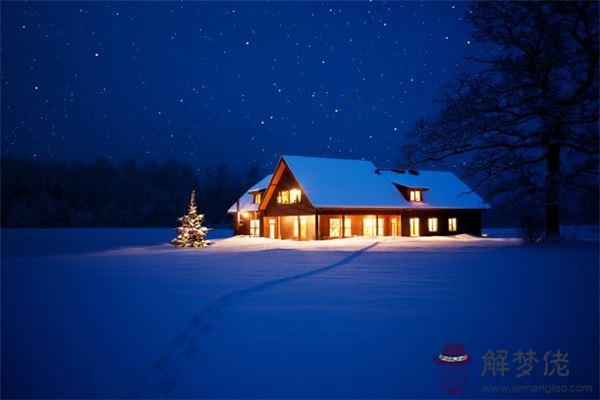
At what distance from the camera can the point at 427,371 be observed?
4.56m

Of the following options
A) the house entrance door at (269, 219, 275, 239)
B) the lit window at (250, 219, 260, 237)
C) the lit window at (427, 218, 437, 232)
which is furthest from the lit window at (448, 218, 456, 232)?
the lit window at (250, 219, 260, 237)

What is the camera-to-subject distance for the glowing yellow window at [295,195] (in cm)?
3184

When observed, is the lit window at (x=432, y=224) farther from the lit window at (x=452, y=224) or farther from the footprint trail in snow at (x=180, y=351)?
the footprint trail in snow at (x=180, y=351)

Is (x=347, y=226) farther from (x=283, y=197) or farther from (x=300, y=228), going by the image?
(x=283, y=197)

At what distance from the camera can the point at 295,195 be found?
32406 millimetres

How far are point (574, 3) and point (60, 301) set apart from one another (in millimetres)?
19582

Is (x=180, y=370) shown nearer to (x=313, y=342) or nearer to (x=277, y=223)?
(x=313, y=342)

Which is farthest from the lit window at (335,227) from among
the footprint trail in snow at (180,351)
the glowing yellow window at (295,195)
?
the footprint trail in snow at (180,351)

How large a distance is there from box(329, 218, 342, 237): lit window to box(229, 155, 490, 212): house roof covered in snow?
161 centimetres

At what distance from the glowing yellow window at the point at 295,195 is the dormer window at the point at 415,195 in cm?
1063

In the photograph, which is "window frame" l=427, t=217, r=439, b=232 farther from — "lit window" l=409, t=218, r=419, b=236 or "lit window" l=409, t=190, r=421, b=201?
"lit window" l=409, t=190, r=421, b=201

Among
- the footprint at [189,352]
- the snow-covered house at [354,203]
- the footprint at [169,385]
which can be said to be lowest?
the footprint at [169,385]

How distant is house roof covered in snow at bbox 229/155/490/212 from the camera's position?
31.1m

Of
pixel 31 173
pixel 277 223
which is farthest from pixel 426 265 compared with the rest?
pixel 31 173
